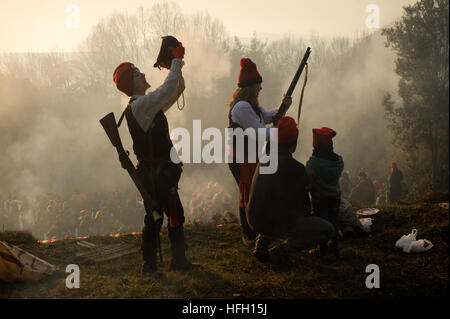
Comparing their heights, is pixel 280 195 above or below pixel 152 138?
below

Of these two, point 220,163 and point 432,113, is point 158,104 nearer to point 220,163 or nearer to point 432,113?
point 432,113

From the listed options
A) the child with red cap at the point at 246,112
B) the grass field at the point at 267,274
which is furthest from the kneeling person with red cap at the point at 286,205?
the child with red cap at the point at 246,112

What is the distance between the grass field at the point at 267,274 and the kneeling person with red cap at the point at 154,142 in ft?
1.65

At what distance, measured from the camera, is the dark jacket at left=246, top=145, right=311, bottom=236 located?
14.1 feet

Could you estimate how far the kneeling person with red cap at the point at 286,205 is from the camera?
14.1ft

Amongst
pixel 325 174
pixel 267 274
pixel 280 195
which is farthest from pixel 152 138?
pixel 325 174

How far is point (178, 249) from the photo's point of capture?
457 centimetres

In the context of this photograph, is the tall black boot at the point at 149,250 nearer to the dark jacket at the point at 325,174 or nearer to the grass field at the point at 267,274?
the grass field at the point at 267,274

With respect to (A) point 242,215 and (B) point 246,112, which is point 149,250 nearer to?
(A) point 242,215

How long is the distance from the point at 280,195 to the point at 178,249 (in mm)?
1346

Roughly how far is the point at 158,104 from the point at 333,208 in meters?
2.45
